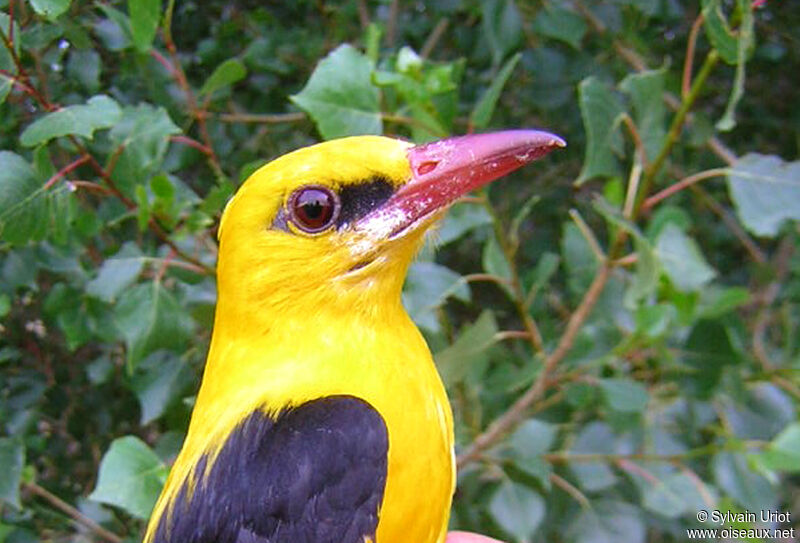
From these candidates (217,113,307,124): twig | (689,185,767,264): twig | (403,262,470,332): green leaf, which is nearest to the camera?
(403,262,470,332): green leaf

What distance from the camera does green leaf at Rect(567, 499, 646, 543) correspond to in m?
2.13

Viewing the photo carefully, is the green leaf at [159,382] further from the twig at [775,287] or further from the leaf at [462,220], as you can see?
the twig at [775,287]

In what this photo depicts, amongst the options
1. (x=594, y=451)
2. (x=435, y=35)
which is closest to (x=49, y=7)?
(x=435, y=35)

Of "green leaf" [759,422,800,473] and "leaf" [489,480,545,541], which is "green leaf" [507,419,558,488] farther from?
"green leaf" [759,422,800,473]

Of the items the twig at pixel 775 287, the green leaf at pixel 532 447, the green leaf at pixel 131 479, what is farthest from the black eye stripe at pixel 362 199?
the twig at pixel 775 287

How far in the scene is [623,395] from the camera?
2.00 m

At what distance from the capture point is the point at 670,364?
2.11 m

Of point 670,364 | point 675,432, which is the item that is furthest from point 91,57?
point 675,432

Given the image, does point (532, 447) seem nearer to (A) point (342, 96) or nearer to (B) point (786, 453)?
(B) point (786, 453)

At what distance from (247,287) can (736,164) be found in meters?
1.05

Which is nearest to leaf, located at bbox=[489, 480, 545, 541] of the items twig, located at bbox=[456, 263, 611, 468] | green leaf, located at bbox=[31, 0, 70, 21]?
twig, located at bbox=[456, 263, 611, 468]

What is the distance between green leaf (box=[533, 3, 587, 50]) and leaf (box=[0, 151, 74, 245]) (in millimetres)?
1289

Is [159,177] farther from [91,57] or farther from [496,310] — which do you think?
[496,310]

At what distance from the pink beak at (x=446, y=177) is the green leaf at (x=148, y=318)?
19.7 inches
